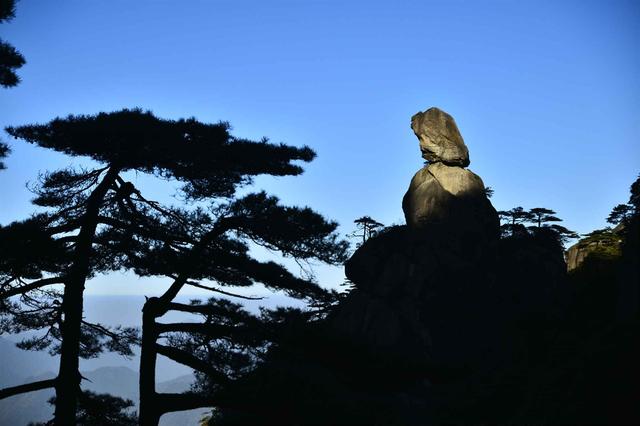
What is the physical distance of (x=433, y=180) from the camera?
23.7 meters

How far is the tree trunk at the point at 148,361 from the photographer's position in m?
7.08

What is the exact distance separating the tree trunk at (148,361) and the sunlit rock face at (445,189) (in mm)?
17072

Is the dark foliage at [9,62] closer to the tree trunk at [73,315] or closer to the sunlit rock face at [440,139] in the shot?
the tree trunk at [73,315]

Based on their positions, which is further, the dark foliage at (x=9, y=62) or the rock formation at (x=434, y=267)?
the rock formation at (x=434, y=267)

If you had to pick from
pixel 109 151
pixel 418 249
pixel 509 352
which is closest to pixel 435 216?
pixel 418 249

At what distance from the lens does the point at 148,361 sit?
7.38 meters

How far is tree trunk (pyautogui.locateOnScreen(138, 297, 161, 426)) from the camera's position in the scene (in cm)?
708

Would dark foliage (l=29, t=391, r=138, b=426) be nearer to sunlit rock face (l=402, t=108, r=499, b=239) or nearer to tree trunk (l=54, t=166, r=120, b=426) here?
tree trunk (l=54, t=166, r=120, b=426)

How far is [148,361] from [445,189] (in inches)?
740

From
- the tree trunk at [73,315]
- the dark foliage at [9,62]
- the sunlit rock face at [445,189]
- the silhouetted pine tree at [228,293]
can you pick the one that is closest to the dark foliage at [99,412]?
the tree trunk at [73,315]

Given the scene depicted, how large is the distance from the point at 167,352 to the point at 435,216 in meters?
17.6

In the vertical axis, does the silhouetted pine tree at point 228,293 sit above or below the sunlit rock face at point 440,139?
below

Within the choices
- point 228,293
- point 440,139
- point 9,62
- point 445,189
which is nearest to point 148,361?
point 228,293

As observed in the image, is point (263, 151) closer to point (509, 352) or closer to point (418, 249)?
point (509, 352)
